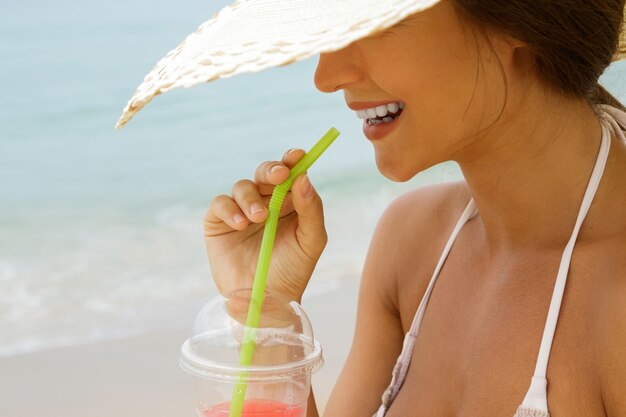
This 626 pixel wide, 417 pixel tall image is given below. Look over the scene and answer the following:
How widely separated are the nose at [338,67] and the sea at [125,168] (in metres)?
0.60

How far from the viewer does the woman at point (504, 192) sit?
1381mm

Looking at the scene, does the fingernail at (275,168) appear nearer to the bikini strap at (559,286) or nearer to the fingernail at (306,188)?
the fingernail at (306,188)

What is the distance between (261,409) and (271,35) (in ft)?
1.70

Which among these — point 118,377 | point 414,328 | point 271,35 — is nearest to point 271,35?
point 271,35

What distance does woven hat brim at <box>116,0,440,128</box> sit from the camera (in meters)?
1.11

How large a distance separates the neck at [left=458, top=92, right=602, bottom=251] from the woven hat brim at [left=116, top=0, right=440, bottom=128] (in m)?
0.38

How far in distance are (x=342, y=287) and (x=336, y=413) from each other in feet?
8.46

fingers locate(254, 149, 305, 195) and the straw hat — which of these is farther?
fingers locate(254, 149, 305, 195)

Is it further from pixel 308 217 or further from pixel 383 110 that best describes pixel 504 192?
pixel 308 217

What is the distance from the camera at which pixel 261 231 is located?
184cm

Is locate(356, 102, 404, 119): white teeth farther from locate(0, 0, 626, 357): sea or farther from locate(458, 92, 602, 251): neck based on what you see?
locate(0, 0, 626, 357): sea

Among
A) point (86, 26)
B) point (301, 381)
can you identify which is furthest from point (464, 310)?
point (86, 26)

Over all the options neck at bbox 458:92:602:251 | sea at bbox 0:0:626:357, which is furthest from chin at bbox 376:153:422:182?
sea at bbox 0:0:626:357

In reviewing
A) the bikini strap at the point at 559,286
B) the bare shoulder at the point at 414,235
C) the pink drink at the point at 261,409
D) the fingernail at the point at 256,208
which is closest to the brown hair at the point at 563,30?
the bikini strap at the point at 559,286
